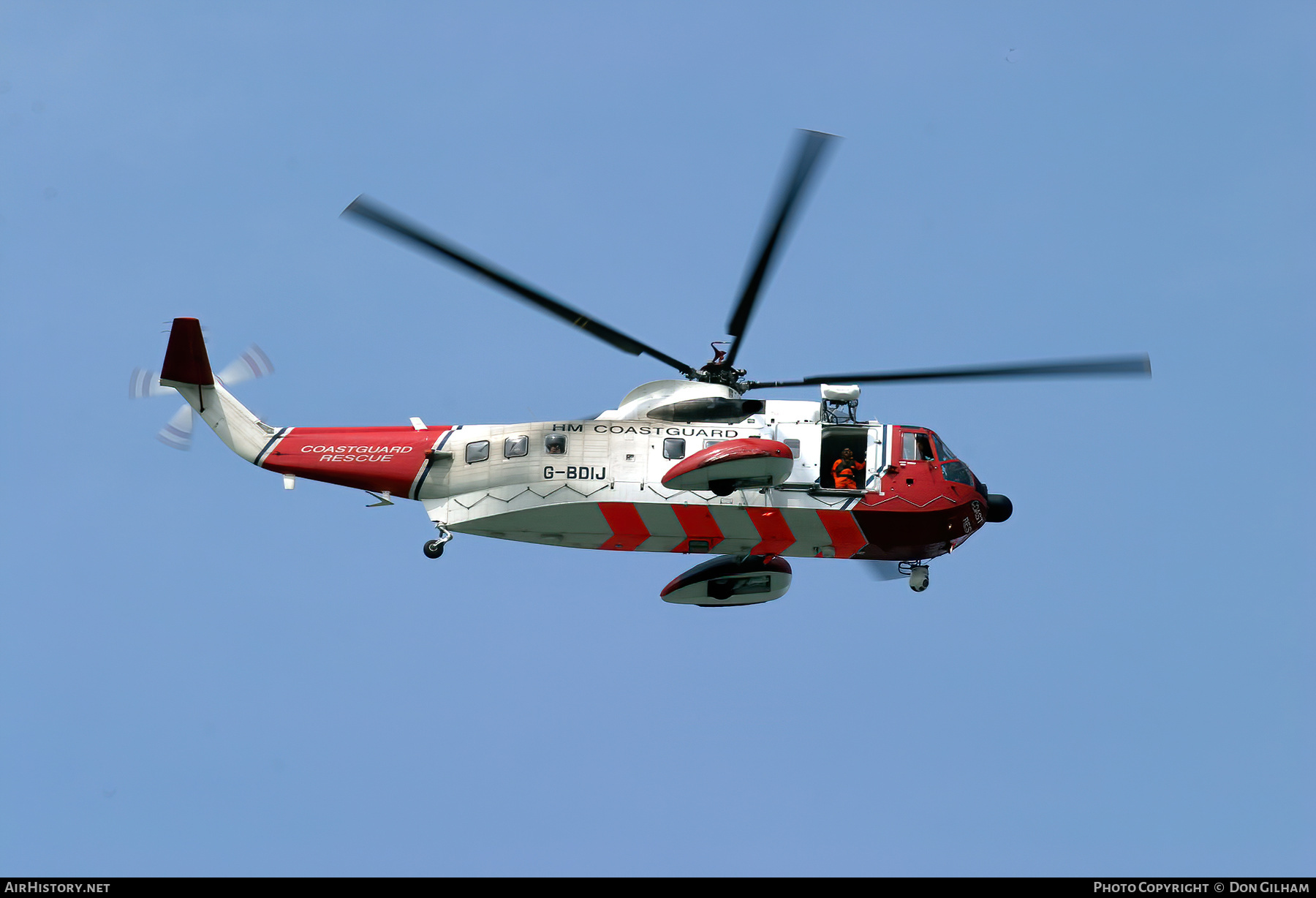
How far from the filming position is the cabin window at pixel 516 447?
86.8 ft

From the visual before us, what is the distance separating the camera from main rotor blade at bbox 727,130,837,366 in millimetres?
21656

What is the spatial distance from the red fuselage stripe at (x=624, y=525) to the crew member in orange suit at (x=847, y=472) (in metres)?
3.65

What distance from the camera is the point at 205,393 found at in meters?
28.3

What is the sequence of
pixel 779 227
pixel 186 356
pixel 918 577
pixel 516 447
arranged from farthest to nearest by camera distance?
pixel 186 356, pixel 918 577, pixel 516 447, pixel 779 227

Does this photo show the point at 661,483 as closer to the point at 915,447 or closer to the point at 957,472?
the point at 915,447

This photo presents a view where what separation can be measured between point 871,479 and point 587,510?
531cm

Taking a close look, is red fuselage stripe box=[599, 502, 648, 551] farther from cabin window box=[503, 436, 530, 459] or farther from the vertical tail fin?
Result: the vertical tail fin

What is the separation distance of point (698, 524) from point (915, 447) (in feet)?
14.5

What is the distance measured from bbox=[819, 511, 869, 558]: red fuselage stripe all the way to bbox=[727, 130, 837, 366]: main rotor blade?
3795mm

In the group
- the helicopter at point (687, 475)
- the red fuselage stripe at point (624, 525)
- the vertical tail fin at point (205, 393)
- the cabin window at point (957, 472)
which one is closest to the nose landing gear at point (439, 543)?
the helicopter at point (687, 475)

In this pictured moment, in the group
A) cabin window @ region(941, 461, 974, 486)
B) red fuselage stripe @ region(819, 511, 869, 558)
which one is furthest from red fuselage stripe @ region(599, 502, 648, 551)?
cabin window @ region(941, 461, 974, 486)

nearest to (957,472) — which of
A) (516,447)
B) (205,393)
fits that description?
(516,447)
